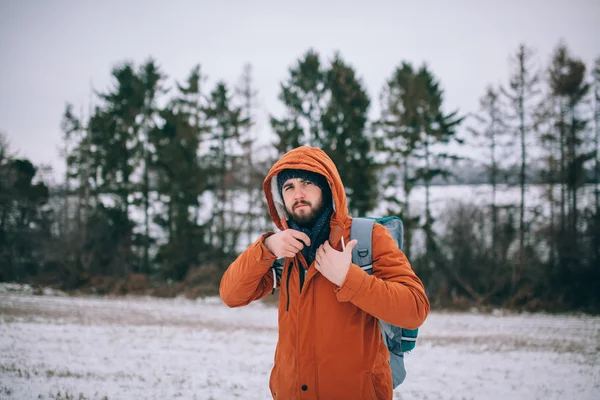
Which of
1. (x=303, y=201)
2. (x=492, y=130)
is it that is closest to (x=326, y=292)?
(x=303, y=201)

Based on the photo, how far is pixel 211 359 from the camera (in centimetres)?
748

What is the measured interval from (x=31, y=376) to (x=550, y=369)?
28.2ft

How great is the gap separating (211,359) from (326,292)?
243 inches

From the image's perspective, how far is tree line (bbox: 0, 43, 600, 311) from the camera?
70.5 ft

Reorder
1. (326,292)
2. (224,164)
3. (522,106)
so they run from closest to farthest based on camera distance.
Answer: (326,292), (522,106), (224,164)

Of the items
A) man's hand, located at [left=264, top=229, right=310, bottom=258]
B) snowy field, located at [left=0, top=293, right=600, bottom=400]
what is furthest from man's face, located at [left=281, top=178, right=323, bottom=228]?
snowy field, located at [left=0, top=293, right=600, bottom=400]

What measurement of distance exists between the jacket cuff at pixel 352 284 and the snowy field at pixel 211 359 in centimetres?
431

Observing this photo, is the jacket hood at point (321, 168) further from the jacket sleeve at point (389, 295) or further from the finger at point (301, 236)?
the jacket sleeve at point (389, 295)

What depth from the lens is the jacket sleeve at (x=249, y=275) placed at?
7.13ft

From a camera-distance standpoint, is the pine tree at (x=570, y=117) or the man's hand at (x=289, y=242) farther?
the pine tree at (x=570, y=117)

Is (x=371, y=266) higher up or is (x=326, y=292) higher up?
(x=371, y=266)

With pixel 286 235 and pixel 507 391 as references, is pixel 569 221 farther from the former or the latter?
pixel 286 235

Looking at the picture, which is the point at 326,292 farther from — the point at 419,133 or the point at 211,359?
the point at 419,133

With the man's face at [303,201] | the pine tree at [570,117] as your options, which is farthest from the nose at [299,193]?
the pine tree at [570,117]
